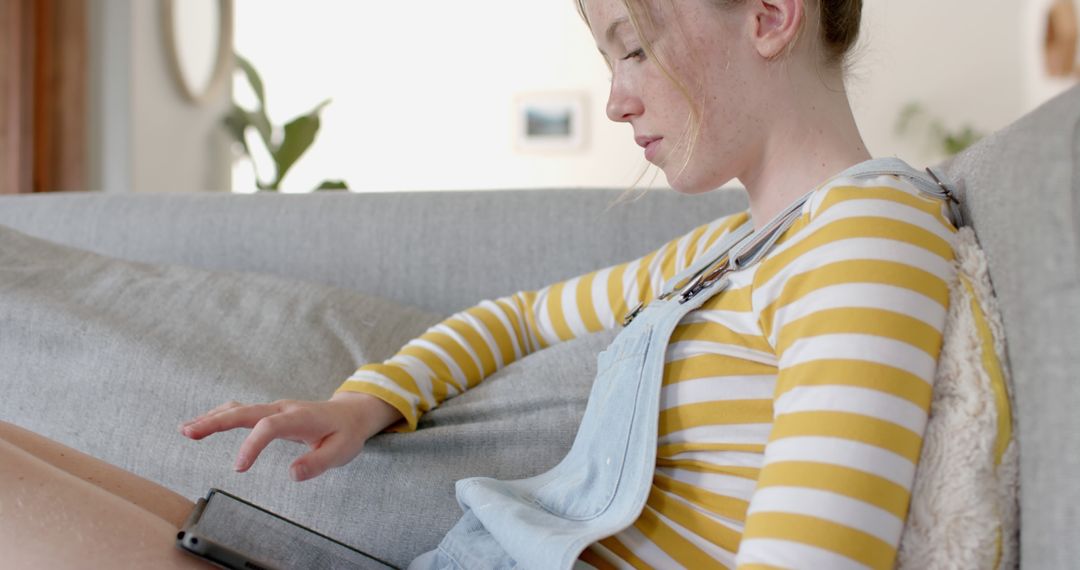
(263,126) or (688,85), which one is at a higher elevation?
(263,126)

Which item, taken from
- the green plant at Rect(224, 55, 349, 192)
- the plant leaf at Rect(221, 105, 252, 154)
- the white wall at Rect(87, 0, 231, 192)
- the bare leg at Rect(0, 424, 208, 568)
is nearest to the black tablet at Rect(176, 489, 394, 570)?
the bare leg at Rect(0, 424, 208, 568)

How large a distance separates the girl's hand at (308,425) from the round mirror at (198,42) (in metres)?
3.07

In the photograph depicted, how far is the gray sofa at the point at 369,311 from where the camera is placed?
0.55 m

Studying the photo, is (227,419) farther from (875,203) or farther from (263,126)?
(263,126)

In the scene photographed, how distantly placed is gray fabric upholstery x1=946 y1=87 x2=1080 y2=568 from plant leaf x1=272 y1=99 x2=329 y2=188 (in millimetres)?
2828

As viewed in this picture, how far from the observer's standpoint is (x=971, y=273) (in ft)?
2.14

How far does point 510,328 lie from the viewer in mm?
1140

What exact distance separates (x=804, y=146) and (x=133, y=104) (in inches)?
121

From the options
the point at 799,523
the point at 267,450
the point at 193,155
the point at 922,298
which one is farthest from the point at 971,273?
the point at 193,155

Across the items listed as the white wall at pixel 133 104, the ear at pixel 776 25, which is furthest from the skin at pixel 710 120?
the white wall at pixel 133 104

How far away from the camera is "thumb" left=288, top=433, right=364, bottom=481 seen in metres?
0.81

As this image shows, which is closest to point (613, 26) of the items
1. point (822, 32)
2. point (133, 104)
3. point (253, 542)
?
point (822, 32)

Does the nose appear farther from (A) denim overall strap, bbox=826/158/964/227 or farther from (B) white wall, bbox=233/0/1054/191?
(B) white wall, bbox=233/0/1054/191

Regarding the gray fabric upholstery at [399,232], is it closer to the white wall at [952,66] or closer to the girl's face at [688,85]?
the girl's face at [688,85]
